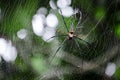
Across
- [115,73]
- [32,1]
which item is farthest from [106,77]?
[32,1]

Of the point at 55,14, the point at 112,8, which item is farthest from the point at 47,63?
the point at 112,8

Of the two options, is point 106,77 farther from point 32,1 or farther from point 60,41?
point 32,1

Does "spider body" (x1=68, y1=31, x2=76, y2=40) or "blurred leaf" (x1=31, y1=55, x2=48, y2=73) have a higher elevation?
"spider body" (x1=68, y1=31, x2=76, y2=40)

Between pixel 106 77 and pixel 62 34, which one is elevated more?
pixel 62 34

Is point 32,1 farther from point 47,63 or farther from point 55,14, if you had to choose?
point 47,63

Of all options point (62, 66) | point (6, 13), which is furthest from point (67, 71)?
point (6, 13)

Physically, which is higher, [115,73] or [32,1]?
[32,1]

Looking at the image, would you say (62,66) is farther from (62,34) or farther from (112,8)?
(112,8)

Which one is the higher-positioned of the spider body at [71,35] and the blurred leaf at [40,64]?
the spider body at [71,35]
